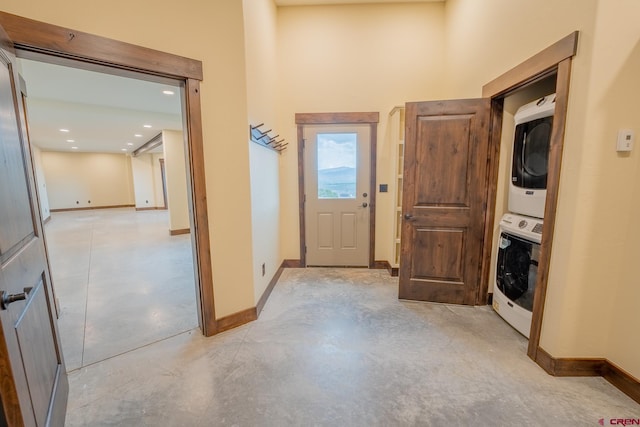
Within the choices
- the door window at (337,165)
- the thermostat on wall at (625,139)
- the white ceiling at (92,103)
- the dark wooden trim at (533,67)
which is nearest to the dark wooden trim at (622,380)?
the thermostat on wall at (625,139)

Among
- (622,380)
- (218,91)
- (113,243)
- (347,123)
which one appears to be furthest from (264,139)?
(113,243)

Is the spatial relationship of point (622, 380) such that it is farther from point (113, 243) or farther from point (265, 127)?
point (113, 243)

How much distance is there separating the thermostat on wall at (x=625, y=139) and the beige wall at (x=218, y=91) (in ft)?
8.03

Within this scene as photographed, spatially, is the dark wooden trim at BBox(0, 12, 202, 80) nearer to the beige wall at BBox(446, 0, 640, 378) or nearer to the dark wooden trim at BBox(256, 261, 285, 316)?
the dark wooden trim at BBox(256, 261, 285, 316)

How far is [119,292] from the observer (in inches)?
125

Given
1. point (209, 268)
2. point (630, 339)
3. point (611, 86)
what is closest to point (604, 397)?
point (630, 339)

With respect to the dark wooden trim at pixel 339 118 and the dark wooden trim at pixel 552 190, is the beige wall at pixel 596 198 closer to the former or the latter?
the dark wooden trim at pixel 552 190

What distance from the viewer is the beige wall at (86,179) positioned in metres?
10.7

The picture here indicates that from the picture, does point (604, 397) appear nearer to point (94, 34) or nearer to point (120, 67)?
point (120, 67)

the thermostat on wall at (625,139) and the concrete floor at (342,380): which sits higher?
the thermostat on wall at (625,139)

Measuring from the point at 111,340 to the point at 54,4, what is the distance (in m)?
2.33

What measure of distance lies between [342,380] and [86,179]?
45.7 ft

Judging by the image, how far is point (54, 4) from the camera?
1511 mm

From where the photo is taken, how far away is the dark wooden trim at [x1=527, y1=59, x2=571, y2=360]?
167 centimetres
